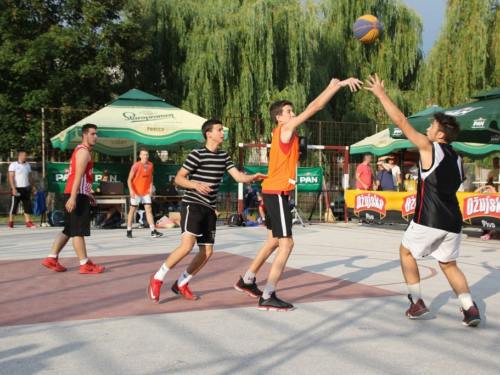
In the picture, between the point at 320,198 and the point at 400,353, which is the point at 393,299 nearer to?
the point at 400,353

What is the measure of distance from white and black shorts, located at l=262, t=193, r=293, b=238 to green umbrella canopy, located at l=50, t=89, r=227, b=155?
11.0 meters

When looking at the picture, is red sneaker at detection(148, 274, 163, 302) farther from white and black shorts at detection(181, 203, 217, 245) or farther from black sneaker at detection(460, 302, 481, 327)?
black sneaker at detection(460, 302, 481, 327)

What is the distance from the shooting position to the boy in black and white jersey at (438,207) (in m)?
5.86

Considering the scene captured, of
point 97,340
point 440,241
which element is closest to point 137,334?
point 97,340

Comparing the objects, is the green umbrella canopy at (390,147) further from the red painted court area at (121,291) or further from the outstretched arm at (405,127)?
the outstretched arm at (405,127)

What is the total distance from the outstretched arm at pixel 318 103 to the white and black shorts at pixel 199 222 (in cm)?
113

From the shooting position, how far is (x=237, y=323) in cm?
584

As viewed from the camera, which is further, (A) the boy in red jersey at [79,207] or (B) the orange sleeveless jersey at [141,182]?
(B) the orange sleeveless jersey at [141,182]

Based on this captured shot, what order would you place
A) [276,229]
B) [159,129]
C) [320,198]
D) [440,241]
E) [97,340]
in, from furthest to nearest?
[320,198] → [159,129] → [276,229] → [440,241] → [97,340]

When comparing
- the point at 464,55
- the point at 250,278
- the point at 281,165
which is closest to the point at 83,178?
the point at 250,278

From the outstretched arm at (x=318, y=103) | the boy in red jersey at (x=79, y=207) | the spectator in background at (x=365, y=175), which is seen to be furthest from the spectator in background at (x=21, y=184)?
the outstretched arm at (x=318, y=103)

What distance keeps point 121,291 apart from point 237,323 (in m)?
2.09

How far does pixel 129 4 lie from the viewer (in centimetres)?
2667

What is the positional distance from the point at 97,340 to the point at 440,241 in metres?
3.05
